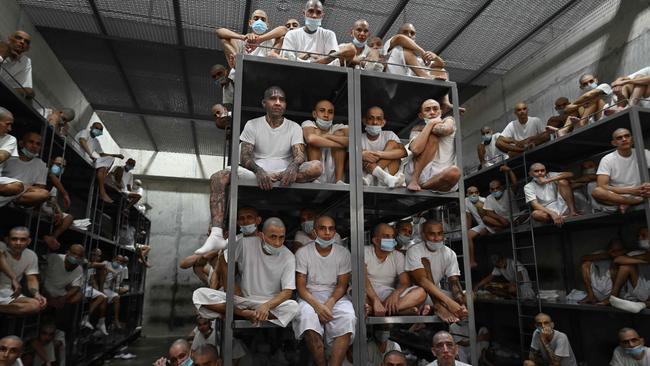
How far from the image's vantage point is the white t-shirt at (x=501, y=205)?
378 inches

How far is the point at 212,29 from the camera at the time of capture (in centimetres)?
877

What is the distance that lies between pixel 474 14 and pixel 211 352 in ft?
24.9

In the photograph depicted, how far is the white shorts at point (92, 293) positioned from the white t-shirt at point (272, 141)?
23.5ft

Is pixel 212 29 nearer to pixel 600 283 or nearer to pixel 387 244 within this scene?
pixel 387 244

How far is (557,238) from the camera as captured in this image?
9234mm

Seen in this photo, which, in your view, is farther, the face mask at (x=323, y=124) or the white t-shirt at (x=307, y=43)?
the white t-shirt at (x=307, y=43)

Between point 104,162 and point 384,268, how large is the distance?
765cm

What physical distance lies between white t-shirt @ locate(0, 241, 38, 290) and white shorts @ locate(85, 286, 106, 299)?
133 inches

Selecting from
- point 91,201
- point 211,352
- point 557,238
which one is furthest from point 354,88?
point 91,201

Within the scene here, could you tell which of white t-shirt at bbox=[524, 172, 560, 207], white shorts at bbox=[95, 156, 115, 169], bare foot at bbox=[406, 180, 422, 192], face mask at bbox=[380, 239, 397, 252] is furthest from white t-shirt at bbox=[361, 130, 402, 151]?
white shorts at bbox=[95, 156, 115, 169]

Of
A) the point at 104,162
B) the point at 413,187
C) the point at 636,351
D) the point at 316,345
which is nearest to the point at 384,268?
the point at 413,187

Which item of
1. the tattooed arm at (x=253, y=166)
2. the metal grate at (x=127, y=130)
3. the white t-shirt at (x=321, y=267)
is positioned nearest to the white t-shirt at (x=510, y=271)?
the white t-shirt at (x=321, y=267)

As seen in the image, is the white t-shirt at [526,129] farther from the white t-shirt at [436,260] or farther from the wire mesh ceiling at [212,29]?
the white t-shirt at [436,260]

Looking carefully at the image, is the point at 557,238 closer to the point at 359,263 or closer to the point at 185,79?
the point at 359,263
